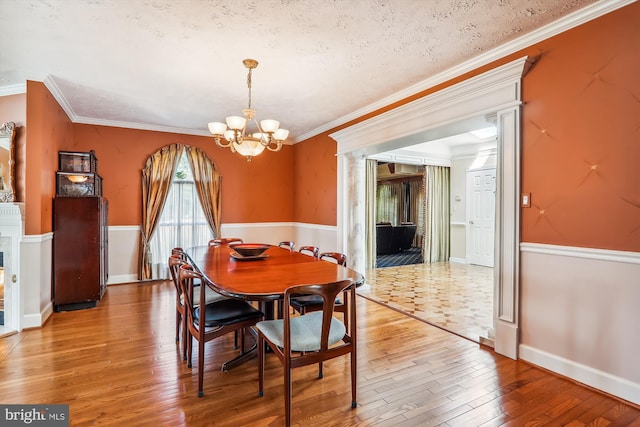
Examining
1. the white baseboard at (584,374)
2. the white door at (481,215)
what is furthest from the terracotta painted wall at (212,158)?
the white baseboard at (584,374)

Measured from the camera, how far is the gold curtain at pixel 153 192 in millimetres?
5223

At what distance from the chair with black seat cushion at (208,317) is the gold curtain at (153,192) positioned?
3.37 m

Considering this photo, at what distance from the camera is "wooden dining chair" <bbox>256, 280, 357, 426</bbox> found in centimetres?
172

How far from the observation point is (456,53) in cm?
286

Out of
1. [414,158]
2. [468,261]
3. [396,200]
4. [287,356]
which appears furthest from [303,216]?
[396,200]

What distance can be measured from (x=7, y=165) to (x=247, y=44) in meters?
2.81

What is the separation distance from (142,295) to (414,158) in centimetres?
580

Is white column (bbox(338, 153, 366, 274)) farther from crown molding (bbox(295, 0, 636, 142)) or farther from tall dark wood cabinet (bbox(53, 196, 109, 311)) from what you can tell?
tall dark wood cabinet (bbox(53, 196, 109, 311))

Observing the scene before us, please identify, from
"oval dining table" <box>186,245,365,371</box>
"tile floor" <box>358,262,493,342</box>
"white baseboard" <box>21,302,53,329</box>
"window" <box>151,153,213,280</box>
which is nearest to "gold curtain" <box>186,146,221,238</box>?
"window" <box>151,153,213,280</box>

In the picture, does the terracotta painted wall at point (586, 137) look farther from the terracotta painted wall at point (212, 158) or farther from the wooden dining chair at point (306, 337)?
the terracotta painted wall at point (212, 158)

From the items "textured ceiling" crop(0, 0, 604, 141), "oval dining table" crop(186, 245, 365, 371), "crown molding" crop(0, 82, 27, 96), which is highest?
"textured ceiling" crop(0, 0, 604, 141)

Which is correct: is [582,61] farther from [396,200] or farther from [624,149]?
[396,200]

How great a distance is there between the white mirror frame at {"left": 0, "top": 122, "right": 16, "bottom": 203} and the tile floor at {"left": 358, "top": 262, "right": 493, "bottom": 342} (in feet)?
13.9

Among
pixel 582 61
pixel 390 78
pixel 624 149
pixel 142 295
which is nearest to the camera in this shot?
pixel 624 149
